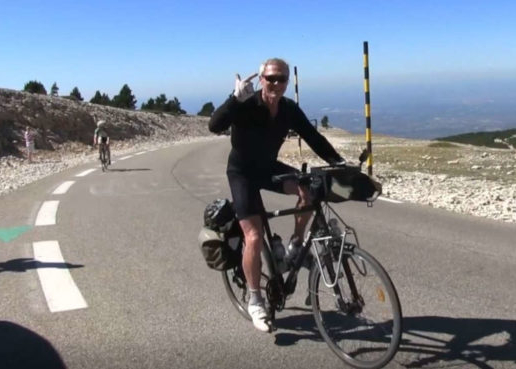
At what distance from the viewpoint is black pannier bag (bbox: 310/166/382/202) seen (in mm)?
3826

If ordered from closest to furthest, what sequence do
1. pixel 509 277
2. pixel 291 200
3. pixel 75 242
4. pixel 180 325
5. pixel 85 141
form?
pixel 180 325 < pixel 509 277 < pixel 75 242 < pixel 291 200 < pixel 85 141

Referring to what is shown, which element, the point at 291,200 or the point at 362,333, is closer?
the point at 362,333

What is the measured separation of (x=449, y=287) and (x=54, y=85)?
60.8 m

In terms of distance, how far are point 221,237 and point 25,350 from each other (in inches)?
62.2

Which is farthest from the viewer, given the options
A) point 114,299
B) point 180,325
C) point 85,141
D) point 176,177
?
point 85,141

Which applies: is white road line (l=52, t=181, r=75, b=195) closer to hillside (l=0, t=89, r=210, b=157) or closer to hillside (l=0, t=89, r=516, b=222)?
hillside (l=0, t=89, r=516, b=222)

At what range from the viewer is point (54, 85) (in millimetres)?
60688

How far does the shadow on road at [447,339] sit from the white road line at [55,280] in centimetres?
188

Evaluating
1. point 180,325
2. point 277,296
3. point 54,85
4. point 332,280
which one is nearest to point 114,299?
point 180,325

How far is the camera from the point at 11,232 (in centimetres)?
829

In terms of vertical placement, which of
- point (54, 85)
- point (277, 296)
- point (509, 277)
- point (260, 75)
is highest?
point (54, 85)

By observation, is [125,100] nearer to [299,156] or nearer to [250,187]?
[299,156]

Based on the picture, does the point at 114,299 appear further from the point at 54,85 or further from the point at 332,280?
the point at 54,85

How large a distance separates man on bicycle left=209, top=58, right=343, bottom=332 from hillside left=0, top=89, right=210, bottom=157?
25.3 m
